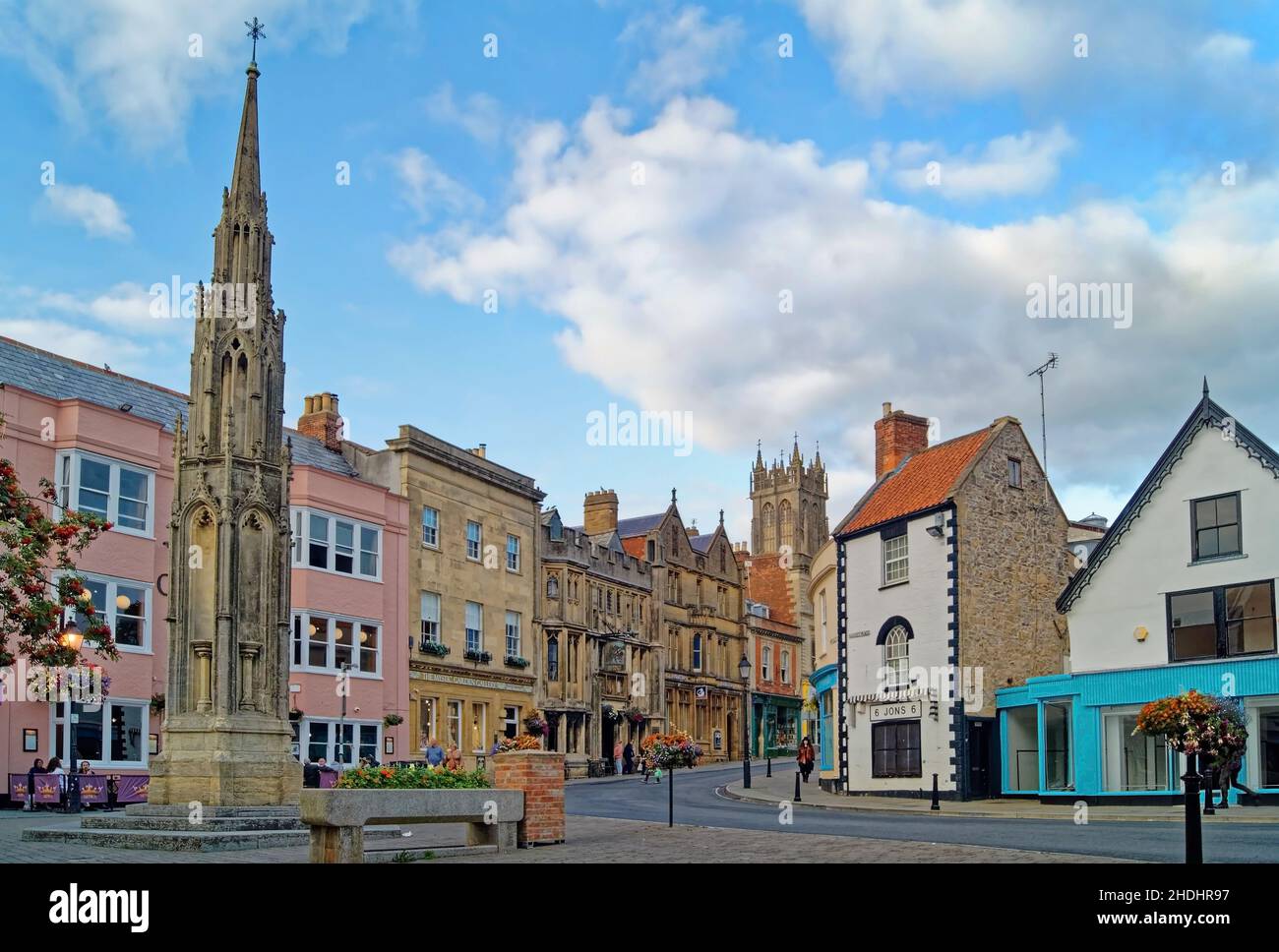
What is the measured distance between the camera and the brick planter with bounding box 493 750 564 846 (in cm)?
1778

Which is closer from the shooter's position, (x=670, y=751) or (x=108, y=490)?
(x=670, y=751)

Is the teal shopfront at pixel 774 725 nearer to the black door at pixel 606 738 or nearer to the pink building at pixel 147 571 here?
the black door at pixel 606 738

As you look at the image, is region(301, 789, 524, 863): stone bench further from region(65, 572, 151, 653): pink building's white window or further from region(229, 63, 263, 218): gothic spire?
region(65, 572, 151, 653): pink building's white window

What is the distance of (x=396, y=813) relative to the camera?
1493 cm

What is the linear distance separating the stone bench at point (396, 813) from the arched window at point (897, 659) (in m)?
23.0

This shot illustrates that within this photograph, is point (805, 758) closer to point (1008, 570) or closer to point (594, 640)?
point (1008, 570)

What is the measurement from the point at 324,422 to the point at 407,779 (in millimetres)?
33031

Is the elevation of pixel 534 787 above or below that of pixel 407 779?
below

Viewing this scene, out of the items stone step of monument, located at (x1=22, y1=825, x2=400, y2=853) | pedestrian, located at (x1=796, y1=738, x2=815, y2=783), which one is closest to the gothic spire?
stone step of monument, located at (x1=22, y1=825, x2=400, y2=853)

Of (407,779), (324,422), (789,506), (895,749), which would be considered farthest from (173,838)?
(789,506)

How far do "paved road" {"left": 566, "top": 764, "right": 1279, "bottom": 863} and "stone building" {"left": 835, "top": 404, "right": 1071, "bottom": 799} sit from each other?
18.3 feet

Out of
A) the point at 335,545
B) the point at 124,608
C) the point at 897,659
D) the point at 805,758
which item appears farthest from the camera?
the point at 805,758

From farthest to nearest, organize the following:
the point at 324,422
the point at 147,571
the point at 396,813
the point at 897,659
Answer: the point at 324,422 → the point at 897,659 → the point at 147,571 → the point at 396,813
